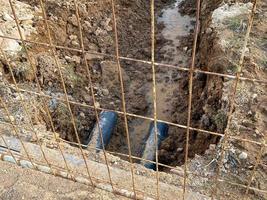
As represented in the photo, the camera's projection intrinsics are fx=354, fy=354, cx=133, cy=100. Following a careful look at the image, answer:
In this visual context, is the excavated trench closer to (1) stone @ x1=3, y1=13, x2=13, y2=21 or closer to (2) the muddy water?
(2) the muddy water

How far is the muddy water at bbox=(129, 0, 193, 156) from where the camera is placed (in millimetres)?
5562

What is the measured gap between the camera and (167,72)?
6660mm

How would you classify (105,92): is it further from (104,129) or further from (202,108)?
(202,108)

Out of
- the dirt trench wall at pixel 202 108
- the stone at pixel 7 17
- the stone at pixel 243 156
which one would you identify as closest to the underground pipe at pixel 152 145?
the dirt trench wall at pixel 202 108

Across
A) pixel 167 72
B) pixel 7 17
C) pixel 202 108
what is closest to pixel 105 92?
pixel 167 72

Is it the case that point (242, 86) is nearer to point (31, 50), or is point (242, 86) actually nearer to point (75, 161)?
point (75, 161)

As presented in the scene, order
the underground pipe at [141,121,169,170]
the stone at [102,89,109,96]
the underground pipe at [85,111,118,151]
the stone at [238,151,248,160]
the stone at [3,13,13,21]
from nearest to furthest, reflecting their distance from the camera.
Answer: the stone at [238,151,248,160]
the underground pipe at [141,121,169,170]
the underground pipe at [85,111,118,151]
the stone at [3,13,13,21]
the stone at [102,89,109,96]

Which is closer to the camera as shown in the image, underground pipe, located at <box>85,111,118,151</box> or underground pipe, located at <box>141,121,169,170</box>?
underground pipe, located at <box>141,121,169,170</box>

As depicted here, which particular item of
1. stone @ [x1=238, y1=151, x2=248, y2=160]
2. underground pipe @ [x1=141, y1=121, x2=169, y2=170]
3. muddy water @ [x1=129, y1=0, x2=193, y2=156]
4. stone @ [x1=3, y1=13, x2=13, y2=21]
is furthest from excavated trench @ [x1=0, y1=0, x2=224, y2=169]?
stone @ [x1=238, y1=151, x2=248, y2=160]

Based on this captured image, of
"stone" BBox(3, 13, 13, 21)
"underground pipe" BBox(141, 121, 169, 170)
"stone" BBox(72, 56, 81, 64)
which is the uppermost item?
"stone" BBox(3, 13, 13, 21)

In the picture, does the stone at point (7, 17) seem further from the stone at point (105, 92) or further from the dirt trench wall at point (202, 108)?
the dirt trench wall at point (202, 108)

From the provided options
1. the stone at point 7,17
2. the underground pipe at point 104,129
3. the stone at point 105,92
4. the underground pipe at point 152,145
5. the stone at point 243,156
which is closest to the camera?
the stone at point 243,156

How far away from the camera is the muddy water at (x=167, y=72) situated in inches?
219

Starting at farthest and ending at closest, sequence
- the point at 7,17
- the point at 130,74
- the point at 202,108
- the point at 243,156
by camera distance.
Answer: the point at 130,74 → the point at 7,17 → the point at 202,108 → the point at 243,156
